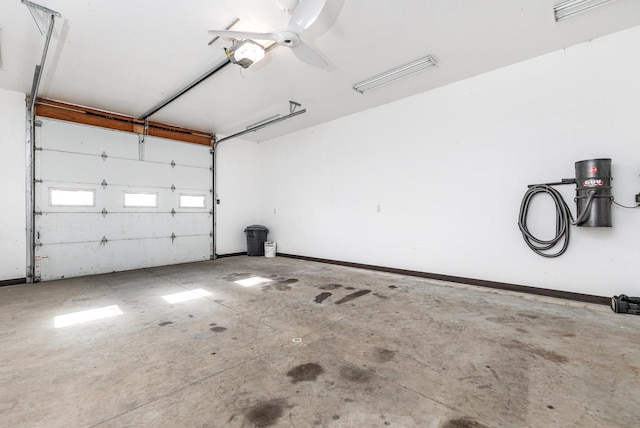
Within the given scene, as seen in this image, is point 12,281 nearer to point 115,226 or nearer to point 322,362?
point 115,226

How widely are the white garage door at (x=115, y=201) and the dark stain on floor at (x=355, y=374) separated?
5737 mm

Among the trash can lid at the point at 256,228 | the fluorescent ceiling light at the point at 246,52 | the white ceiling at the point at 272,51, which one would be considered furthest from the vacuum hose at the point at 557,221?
the trash can lid at the point at 256,228

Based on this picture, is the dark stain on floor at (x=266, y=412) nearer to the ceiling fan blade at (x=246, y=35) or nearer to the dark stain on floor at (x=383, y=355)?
the dark stain on floor at (x=383, y=355)

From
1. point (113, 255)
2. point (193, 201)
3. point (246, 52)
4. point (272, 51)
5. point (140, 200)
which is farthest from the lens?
point (193, 201)

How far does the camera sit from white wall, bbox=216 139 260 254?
7500mm

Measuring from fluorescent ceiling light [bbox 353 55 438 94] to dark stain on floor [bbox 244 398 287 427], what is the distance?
4378mm

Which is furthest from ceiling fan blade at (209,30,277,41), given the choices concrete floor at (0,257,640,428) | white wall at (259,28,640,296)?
white wall at (259,28,640,296)

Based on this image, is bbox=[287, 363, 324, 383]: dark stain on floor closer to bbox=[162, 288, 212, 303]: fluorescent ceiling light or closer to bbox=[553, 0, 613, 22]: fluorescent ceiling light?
bbox=[162, 288, 212, 303]: fluorescent ceiling light

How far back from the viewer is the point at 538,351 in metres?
2.32

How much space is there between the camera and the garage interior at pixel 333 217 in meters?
1.88

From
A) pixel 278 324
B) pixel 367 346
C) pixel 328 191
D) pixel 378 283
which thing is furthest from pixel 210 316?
pixel 328 191

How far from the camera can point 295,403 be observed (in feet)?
5.57

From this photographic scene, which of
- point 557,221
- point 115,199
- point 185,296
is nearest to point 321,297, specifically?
point 185,296

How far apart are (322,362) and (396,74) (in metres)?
4.17
